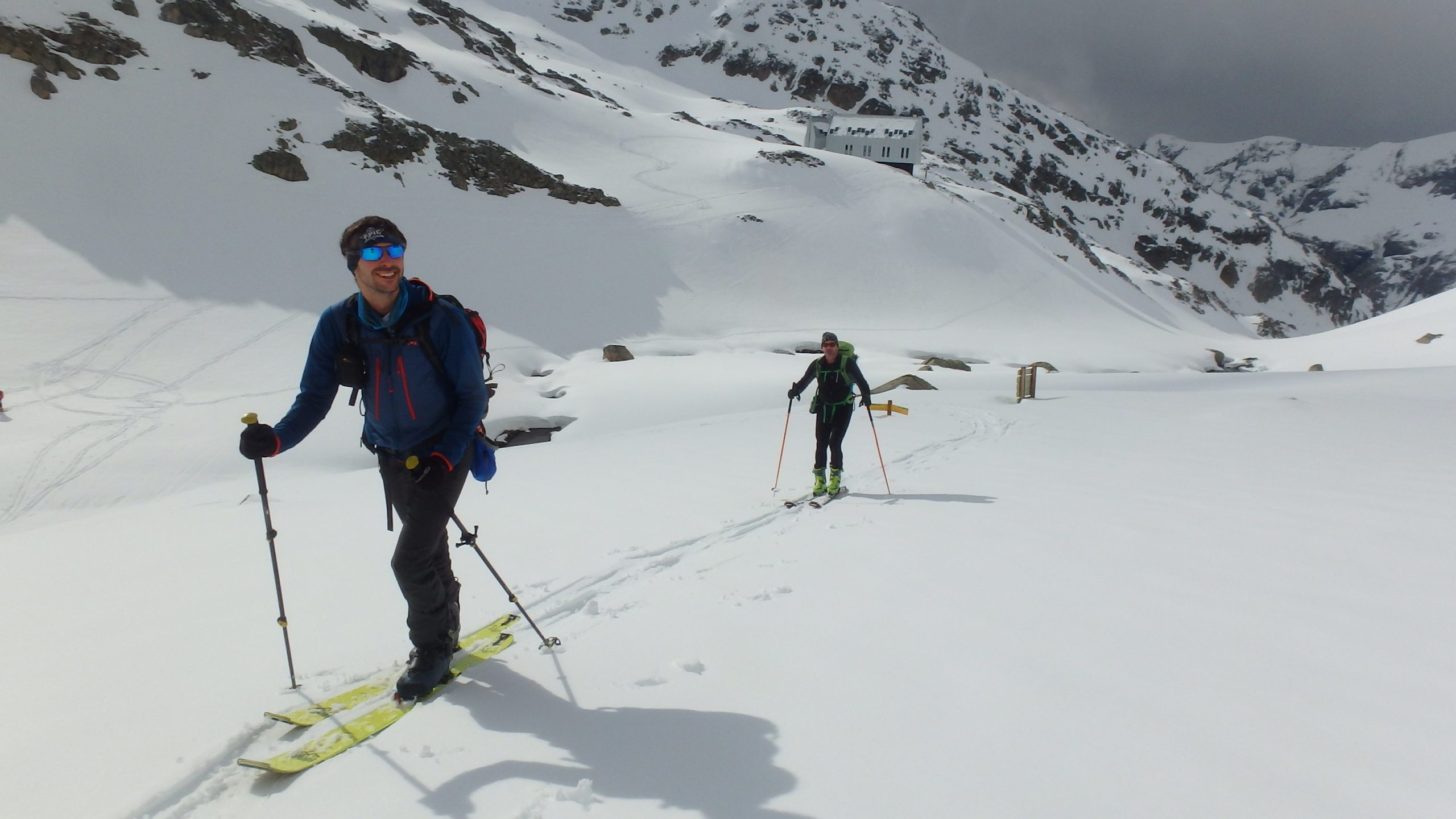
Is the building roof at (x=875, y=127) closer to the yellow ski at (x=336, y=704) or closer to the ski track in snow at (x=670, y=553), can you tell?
the ski track in snow at (x=670, y=553)

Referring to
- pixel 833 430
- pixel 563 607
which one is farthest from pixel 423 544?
pixel 833 430

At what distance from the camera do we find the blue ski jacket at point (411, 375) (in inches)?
133

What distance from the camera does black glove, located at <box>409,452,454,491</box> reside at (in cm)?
322

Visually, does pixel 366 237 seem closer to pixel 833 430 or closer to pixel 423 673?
pixel 423 673

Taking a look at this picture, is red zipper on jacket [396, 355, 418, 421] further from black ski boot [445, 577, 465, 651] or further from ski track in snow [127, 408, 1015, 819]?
ski track in snow [127, 408, 1015, 819]

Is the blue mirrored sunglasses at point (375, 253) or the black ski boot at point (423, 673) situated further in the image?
the black ski boot at point (423, 673)

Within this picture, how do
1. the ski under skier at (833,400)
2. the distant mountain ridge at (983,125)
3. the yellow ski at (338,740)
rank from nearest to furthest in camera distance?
1. the yellow ski at (338,740)
2. the ski under skier at (833,400)
3. the distant mountain ridge at (983,125)

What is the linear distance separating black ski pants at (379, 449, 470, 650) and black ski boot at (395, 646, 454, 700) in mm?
40

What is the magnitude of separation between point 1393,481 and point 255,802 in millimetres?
9972

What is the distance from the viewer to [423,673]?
3.56 m

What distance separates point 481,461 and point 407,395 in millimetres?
546

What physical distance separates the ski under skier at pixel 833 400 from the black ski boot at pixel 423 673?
515 centimetres

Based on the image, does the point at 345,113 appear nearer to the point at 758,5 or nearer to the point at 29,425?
the point at 29,425

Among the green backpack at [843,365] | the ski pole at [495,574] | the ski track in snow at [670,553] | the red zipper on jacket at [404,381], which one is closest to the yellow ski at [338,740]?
the ski pole at [495,574]
